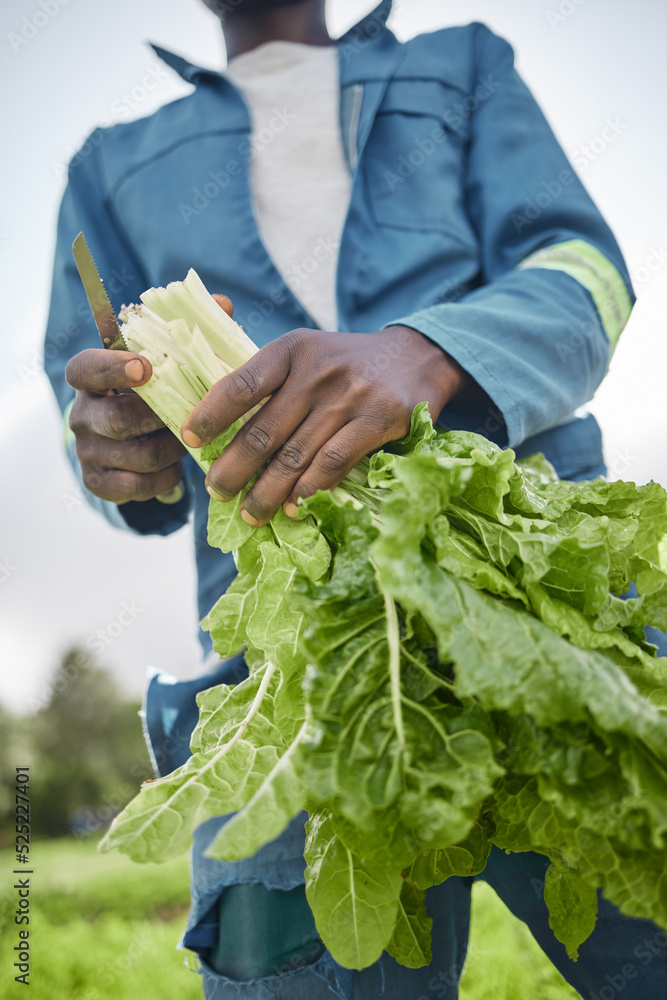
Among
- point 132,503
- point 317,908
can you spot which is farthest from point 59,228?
point 317,908

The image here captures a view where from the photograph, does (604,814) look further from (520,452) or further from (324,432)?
(520,452)

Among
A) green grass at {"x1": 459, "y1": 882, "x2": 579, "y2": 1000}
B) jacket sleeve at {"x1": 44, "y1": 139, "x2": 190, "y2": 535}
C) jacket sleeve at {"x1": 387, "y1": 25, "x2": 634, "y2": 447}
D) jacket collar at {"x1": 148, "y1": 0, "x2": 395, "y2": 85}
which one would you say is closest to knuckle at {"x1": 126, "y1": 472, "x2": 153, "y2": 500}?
jacket sleeve at {"x1": 44, "y1": 139, "x2": 190, "y2": 535}

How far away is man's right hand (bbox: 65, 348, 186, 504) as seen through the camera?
1409 mm

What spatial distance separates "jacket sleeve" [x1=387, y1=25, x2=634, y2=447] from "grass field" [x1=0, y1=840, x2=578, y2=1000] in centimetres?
166

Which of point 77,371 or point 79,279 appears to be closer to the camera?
point 77,371

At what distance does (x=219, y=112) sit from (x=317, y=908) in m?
2.38

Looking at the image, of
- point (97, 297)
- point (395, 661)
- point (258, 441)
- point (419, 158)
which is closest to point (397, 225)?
point (419, 158)

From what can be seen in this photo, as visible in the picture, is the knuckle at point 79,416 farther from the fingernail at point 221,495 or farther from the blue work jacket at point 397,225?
the fingernail at point 221,495

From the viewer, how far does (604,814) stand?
2.75 feet

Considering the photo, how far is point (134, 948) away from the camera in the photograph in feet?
13.3

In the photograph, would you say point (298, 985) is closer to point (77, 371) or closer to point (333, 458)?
point (333, 458)

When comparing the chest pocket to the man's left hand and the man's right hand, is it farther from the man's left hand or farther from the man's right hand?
the man's right hand

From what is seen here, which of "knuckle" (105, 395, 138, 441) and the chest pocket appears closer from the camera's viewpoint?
"knuckle" (105, 395, 138, 441)

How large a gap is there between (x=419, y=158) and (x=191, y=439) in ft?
4.70
